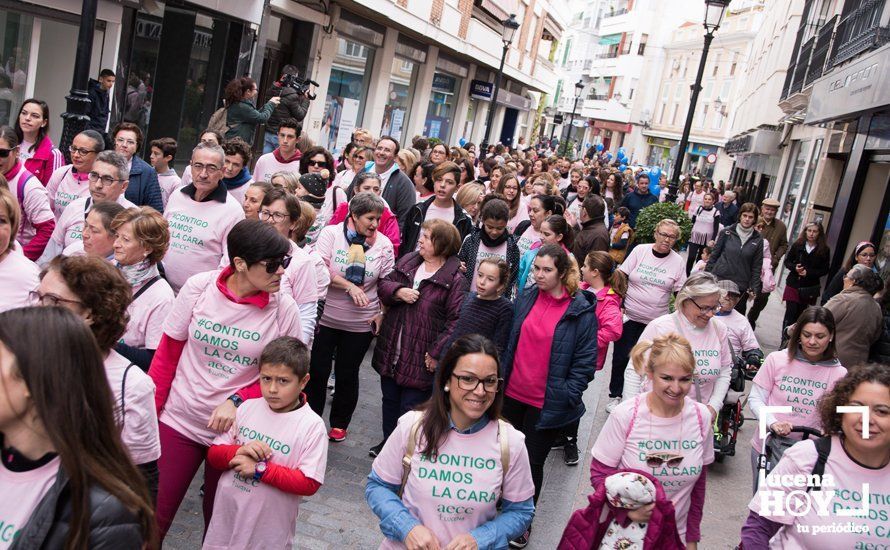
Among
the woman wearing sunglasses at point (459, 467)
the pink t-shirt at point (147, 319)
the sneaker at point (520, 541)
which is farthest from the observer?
the sneaker at point (520, 541)

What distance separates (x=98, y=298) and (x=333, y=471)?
134 inches

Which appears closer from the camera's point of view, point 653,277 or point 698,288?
point 698,288

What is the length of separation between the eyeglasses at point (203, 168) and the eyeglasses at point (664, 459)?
137 inches

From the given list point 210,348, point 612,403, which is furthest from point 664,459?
point 612,403

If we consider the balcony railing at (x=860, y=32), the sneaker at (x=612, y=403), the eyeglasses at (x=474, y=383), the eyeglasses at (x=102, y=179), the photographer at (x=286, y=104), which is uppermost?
the balcony railing at (x=860, y=32)

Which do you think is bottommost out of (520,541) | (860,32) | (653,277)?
(520,541)

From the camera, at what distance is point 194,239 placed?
238 inches

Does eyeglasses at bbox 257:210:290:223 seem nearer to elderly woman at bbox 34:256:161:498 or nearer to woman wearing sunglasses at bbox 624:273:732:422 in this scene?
elderly woman at bbox 34:256:161:498

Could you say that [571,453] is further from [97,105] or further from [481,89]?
[481,89]

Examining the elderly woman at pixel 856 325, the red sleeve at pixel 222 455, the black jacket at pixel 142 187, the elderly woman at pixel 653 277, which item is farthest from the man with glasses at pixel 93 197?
the elderly woman at pixel 856 325

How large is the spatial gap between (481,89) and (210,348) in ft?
106

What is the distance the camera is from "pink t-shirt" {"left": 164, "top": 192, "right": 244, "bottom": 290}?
604 centimetres

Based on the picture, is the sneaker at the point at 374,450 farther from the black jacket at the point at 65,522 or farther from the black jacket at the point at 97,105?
the black jacket at the point at 97,105

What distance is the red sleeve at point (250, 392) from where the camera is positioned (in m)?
4.37
